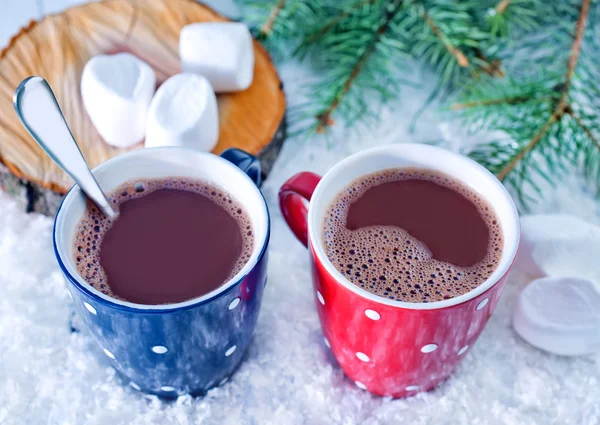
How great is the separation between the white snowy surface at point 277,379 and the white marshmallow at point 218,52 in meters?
0.28

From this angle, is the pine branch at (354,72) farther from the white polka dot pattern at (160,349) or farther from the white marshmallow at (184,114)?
the white polka dot pattern at (160,349)

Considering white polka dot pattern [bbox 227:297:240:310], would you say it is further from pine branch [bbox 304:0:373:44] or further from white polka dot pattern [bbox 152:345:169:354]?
pine branch [bbox 304:0:373:44]

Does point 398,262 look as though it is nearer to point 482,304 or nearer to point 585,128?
point 482,304

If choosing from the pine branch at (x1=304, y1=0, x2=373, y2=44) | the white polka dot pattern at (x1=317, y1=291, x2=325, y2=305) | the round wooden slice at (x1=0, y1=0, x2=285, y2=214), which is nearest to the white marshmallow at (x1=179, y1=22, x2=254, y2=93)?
the round wooden slice at (x1=0, y1=0, x2=285, y2=214)

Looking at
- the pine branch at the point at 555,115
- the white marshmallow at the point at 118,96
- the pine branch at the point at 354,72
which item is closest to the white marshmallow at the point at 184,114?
the white marshmallow at the point at 118,96

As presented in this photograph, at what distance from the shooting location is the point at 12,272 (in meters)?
0.97

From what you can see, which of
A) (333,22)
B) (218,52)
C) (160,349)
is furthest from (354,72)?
(160,349)

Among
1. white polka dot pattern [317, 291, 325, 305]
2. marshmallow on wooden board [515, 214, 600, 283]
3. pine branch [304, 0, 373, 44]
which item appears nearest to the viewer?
white polka dot pattern [317, 291, 325, 305]

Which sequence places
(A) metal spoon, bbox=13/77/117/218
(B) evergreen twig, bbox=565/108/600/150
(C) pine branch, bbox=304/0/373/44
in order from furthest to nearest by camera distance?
(C) pine branch, bbox=304/0/373/44 → (B) evergreen twig, bbox=565/108/600/150 → (A) metal spoon, bbox=13/77/117/218

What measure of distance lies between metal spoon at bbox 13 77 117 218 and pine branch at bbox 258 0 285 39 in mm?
495

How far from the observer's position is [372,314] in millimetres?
727

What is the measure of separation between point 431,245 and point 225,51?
454 mm

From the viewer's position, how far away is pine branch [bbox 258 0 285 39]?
117cm

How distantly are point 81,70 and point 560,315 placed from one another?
30.5 inches
